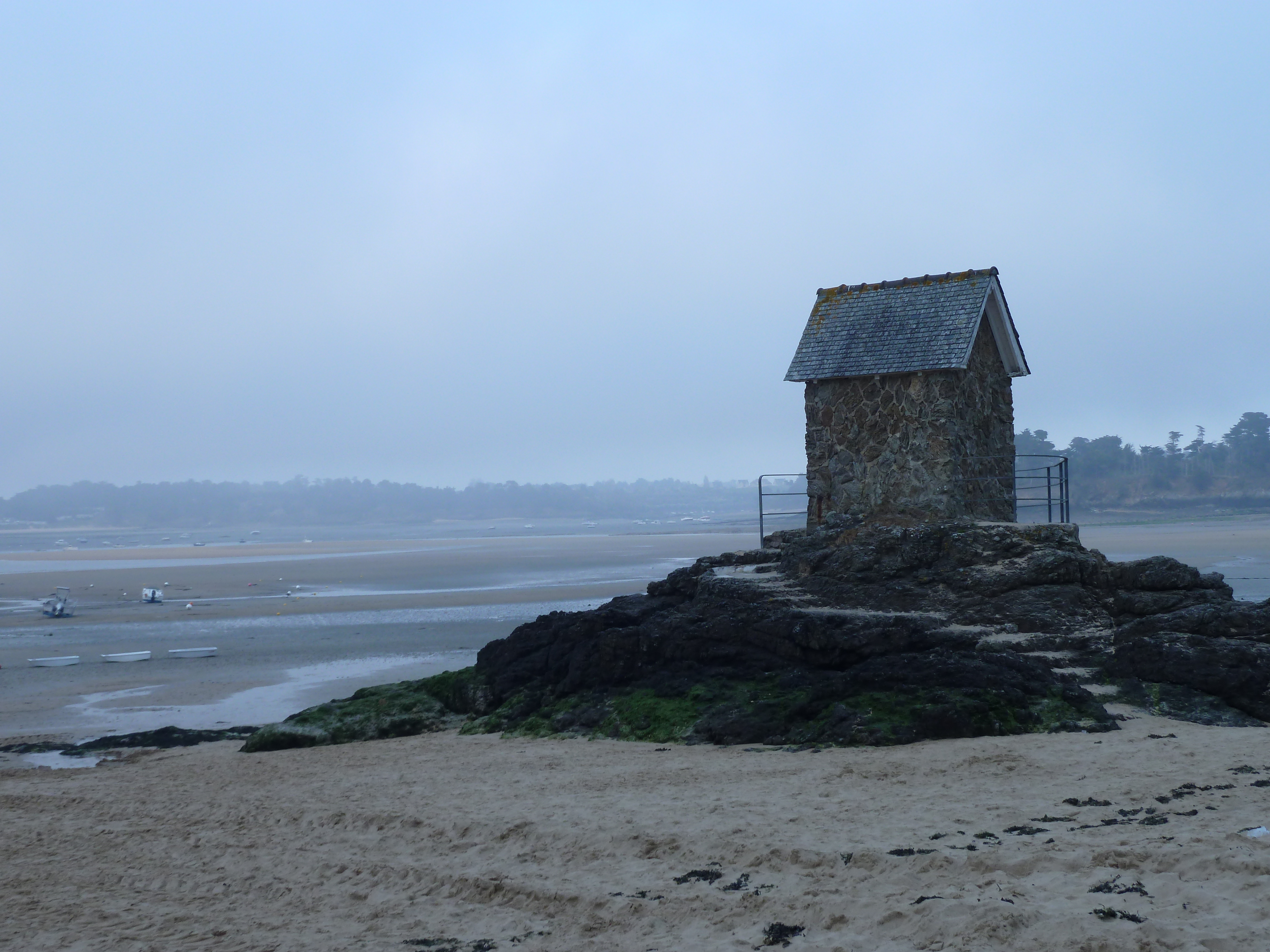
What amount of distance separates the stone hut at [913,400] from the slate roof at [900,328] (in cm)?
2

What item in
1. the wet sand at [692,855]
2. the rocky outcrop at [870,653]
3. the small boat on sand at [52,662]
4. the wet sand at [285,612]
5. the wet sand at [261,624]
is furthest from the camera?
the small boat on sand at [52,662]

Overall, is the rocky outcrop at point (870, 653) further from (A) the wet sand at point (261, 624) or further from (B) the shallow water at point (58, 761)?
(A) the wet sand at point (261, 624)

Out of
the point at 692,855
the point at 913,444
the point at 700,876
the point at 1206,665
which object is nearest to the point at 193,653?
the point at 913,444

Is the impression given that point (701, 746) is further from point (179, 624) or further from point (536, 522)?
point (536, 522)

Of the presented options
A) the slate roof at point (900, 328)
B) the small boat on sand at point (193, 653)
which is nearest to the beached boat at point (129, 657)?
the small boat on sand at point (193, 653)

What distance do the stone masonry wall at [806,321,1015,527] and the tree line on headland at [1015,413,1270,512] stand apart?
63.6 metres

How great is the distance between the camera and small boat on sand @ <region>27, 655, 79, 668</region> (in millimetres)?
18719

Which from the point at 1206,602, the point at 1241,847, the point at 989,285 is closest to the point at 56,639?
the point at 989,285

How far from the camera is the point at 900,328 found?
45.5ft

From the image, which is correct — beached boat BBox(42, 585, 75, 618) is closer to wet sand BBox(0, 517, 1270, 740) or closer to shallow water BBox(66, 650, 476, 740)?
wet sand BBox(0, 517, 1270, 740)

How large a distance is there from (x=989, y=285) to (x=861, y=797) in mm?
8959

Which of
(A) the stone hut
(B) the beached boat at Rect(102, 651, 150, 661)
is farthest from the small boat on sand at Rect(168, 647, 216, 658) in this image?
(A) the stone hut

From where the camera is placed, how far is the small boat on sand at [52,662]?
1872 cm

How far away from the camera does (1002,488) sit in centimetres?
1415
